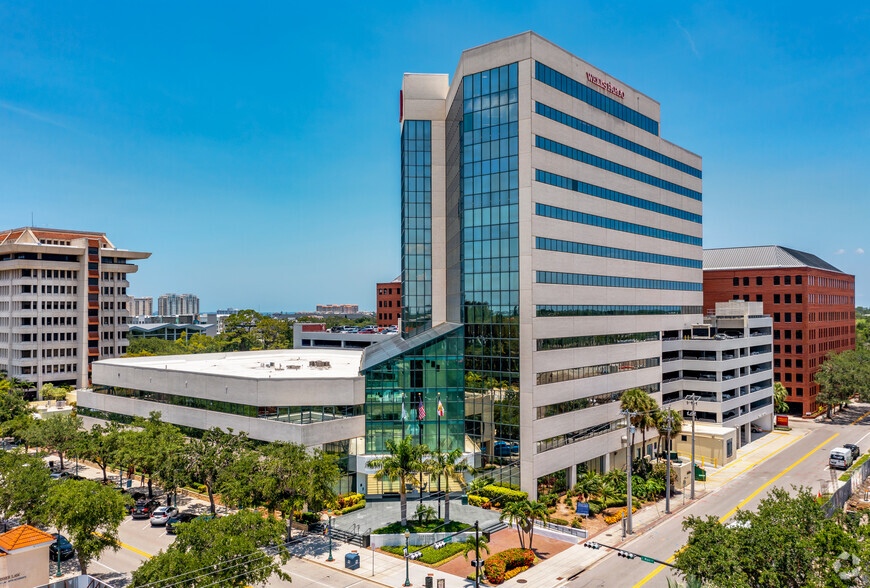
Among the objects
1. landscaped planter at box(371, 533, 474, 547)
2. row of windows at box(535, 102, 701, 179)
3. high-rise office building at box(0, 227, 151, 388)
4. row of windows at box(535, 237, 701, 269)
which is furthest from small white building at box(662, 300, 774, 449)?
high-rise office building at box(0, 227, 151, 388)

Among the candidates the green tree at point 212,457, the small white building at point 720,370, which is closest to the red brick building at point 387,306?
the small white building at point 720,370

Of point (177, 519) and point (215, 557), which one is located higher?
point (215, 557)

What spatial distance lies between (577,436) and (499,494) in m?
11.9

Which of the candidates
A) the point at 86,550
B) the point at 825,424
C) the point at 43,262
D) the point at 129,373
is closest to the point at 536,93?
the point at 86,550

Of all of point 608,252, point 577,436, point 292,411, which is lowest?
point 577,436

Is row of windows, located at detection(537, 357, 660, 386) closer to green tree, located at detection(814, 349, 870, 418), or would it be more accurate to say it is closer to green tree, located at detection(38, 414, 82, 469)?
green tree, located at detection(814, 349, 870, 418)

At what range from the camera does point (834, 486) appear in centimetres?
5878

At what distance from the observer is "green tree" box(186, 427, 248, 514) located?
46.7 metres

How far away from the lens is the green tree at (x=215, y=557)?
27.5m

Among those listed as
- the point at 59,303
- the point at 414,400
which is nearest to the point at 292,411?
the point at 414,400

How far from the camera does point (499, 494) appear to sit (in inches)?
2128

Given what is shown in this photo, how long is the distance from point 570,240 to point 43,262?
366 ft

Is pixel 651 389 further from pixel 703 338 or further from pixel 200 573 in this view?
pixel 200 573

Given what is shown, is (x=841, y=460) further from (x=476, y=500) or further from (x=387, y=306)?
(x=387, y=306)
